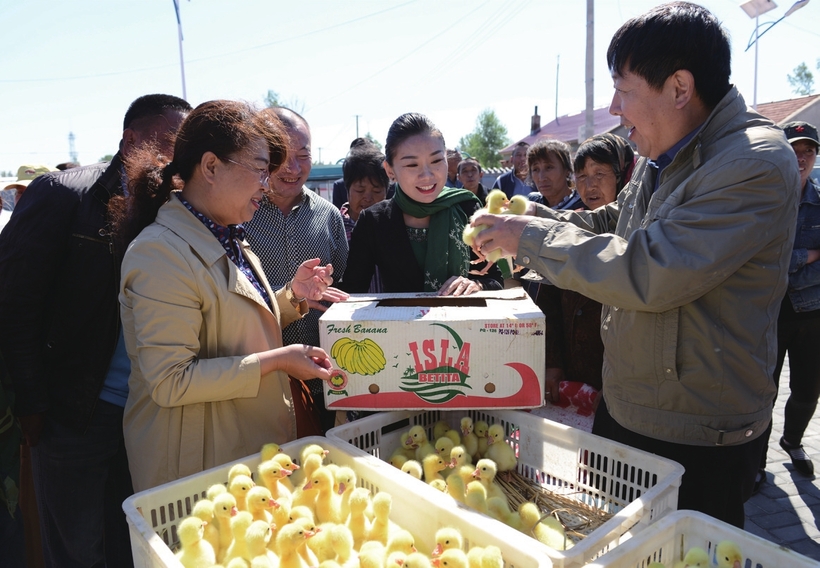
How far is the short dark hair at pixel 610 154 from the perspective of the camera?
3.56 m

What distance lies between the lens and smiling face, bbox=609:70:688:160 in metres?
1.81

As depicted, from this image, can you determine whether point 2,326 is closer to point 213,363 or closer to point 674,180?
point 213,363

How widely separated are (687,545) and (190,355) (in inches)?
64.0

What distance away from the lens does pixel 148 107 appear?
276cm

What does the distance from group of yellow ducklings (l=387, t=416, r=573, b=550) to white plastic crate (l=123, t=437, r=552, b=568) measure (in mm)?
162

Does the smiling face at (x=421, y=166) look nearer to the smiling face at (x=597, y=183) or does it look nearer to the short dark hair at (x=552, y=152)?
the smiling face at (x=597, y=183)

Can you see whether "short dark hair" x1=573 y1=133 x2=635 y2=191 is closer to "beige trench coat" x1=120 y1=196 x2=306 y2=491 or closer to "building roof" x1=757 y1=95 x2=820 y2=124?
"beige trench coat" x1=120 y1=196 x2=306 y2=491

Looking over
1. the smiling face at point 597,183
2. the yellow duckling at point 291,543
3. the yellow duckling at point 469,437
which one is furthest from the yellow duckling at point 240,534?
the smiling face at point 597,183

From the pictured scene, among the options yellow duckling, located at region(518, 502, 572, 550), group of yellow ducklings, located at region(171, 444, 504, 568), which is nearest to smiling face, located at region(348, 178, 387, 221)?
group of yellow ducklings, located at region(171, 444, 504, 568)

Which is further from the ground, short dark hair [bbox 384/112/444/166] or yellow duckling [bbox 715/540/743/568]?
short dark hair [bbox 384/112/444/166]

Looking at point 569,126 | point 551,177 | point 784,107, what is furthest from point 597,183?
point 569,126

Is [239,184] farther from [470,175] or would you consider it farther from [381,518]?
[470,175]

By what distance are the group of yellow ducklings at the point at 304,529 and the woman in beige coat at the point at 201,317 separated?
12.4 inches

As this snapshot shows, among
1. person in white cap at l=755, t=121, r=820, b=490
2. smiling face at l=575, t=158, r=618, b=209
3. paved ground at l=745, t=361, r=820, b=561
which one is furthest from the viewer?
person in white cap at l=755, t=121, r=820, b=490
